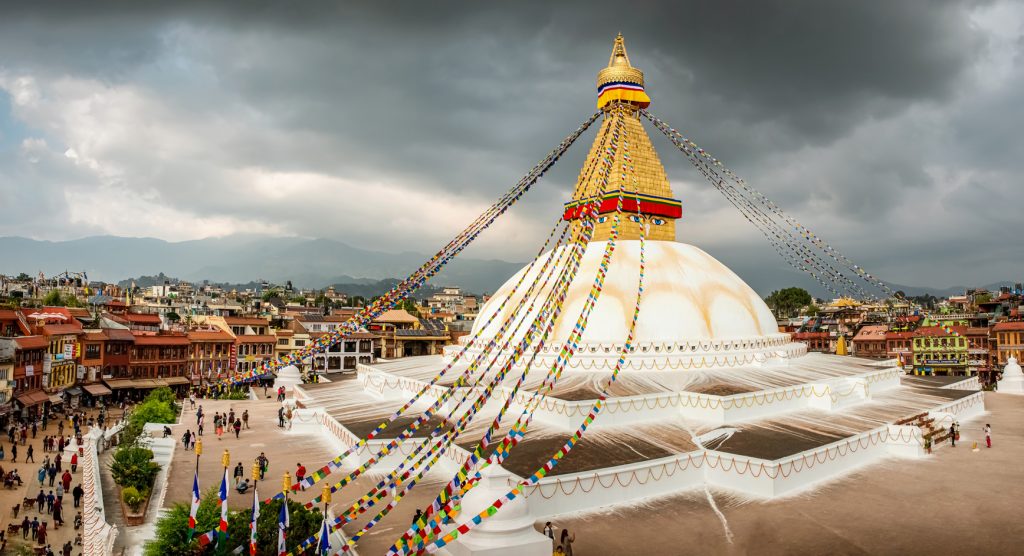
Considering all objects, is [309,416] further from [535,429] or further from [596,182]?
[596,182]

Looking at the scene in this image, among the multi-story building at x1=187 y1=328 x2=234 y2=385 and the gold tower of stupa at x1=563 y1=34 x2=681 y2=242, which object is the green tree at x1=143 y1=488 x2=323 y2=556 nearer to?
the gold tower of stupa at x1=563 y1=34 x2=681 y2=242

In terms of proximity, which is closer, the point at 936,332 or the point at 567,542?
the point at 567,542

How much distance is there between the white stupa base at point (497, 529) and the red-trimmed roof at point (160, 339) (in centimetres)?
3378

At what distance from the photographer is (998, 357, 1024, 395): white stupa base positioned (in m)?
23.7

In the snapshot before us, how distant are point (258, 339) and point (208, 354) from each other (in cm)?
400

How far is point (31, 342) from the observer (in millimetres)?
27016

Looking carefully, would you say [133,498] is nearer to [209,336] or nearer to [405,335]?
[209,336]

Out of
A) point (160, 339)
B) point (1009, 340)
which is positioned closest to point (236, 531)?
point (160, 339)

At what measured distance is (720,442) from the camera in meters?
12.6

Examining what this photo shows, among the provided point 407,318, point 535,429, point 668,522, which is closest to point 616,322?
point 535,429

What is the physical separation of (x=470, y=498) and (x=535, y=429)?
5690 millimetres

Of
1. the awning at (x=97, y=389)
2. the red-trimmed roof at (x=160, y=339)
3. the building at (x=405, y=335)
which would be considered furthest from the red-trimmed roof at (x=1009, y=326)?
the awning at (x=97, y=389)

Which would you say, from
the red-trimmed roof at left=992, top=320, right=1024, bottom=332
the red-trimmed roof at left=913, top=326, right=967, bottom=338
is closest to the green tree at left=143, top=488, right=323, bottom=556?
the red-trimmed roof at left=992, top=320, right=1024, bottom=332

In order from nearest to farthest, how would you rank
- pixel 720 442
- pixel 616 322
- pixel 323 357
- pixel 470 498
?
pixel 470 498 < pixel 720 442 < pixel 616 322 < pixel 323 357
